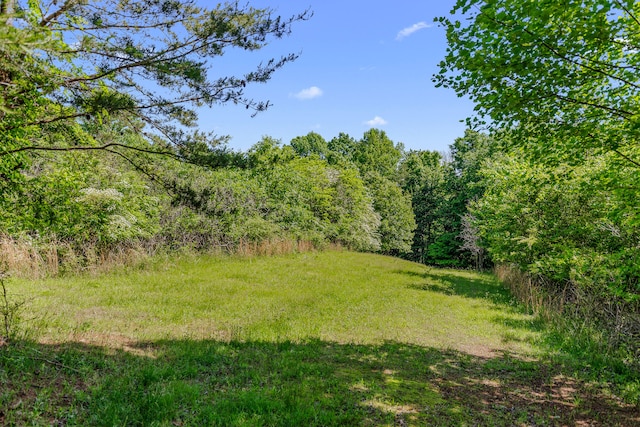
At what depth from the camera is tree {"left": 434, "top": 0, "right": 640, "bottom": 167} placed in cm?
467

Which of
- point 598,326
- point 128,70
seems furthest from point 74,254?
point 598,326

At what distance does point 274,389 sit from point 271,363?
3.71 feet

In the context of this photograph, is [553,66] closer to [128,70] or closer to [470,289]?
[128,70]

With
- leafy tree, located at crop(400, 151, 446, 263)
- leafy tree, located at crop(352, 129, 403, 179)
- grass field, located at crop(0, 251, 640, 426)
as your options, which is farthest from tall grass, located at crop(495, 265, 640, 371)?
leafy tree, located at crop(352, 129, 403, 179)

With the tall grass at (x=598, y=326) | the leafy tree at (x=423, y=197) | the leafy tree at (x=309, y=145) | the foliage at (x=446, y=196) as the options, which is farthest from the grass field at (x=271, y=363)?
the leafy tree at (x=309, y=145)

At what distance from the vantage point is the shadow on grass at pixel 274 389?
13.9ft

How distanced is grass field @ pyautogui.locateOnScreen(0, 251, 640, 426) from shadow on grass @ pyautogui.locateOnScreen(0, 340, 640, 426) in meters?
0.02

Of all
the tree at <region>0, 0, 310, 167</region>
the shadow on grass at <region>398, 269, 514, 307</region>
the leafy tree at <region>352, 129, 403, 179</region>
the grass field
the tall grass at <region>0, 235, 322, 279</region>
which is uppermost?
the leafy tree at <region>352, 129, 403, 179</region>

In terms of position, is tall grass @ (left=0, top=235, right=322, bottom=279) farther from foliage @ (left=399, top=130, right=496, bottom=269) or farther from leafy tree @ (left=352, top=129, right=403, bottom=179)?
leafy tree @ (left=352, top=129, right=403, bottom=179)

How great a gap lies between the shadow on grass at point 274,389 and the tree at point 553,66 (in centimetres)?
400

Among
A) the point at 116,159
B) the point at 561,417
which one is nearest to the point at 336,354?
the point at 561,417

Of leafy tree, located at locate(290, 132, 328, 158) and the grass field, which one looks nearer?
the grass field

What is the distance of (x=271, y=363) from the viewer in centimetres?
621

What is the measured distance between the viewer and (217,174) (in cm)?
1778
